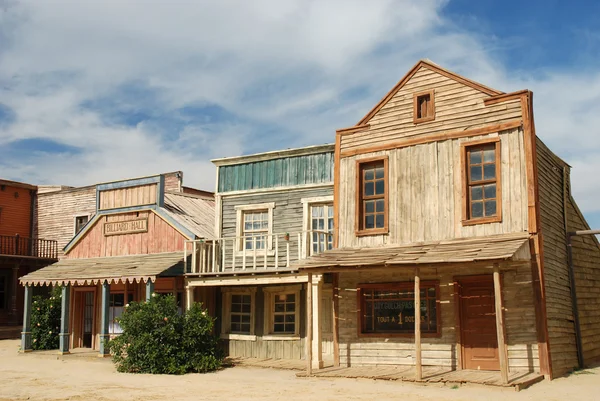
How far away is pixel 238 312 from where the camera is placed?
22.0 m

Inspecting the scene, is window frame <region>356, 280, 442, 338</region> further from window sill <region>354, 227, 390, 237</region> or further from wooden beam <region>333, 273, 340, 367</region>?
window sill <region>354, 227, 390, 237</region>

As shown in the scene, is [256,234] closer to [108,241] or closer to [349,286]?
[349,286]

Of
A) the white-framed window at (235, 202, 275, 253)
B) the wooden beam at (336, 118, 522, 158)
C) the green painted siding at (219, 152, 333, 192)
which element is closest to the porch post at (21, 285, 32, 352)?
the green painted siding at (219, 152, 333, 192)

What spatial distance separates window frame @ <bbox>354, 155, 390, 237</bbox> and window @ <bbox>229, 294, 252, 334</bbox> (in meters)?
5.18

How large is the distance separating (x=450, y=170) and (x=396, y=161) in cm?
155

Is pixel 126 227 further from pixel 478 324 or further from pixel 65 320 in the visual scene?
pixel 478 324

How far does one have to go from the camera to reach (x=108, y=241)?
24953mm

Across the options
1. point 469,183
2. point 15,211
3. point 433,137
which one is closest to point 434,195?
point 469,183

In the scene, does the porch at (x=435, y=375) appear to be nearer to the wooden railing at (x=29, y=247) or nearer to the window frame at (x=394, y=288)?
the window frame at (x=394, y=288)

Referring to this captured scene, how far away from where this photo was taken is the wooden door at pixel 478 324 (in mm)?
16094

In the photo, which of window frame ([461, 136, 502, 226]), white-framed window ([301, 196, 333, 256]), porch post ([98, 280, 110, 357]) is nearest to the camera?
window frame ([461, 136, 502, 226])

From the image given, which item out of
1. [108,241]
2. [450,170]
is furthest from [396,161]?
[108,241]

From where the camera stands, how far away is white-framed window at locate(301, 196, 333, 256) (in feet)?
65.4

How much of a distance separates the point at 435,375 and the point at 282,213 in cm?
761
